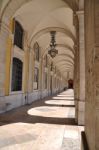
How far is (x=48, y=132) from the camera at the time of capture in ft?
14.5

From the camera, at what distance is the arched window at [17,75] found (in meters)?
9.20

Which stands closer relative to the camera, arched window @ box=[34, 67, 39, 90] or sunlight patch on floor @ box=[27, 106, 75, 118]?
sunlight patch on floor @ box=[27, 106, 75, 118]

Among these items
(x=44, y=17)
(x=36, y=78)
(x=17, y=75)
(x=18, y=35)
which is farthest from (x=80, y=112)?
(x=36, y=78)

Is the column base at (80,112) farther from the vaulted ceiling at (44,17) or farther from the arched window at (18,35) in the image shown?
the arched window at (18,35)

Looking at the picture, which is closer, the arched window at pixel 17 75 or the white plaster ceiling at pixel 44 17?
the white plaster ceiling at pixel 44 17

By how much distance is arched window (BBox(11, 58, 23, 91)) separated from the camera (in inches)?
362

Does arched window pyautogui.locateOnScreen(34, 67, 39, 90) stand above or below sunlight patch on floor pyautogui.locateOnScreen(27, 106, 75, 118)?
above

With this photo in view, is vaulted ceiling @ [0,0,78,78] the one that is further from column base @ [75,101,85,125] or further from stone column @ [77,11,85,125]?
column base @ [75,101,85,125]

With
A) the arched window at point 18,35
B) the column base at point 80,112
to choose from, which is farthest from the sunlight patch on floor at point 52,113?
the arched window at point 18,35

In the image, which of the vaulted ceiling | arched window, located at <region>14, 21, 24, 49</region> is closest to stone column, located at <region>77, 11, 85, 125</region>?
the vaulted ceiling

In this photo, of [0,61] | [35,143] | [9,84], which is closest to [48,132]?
[35,143]

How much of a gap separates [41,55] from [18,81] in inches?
260

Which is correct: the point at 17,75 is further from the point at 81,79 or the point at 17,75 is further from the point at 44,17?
the point at 81,79

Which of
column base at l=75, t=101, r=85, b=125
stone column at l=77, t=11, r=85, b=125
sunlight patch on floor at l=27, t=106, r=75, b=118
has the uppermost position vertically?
stone column at l=77, t=11, r=85, b=125
